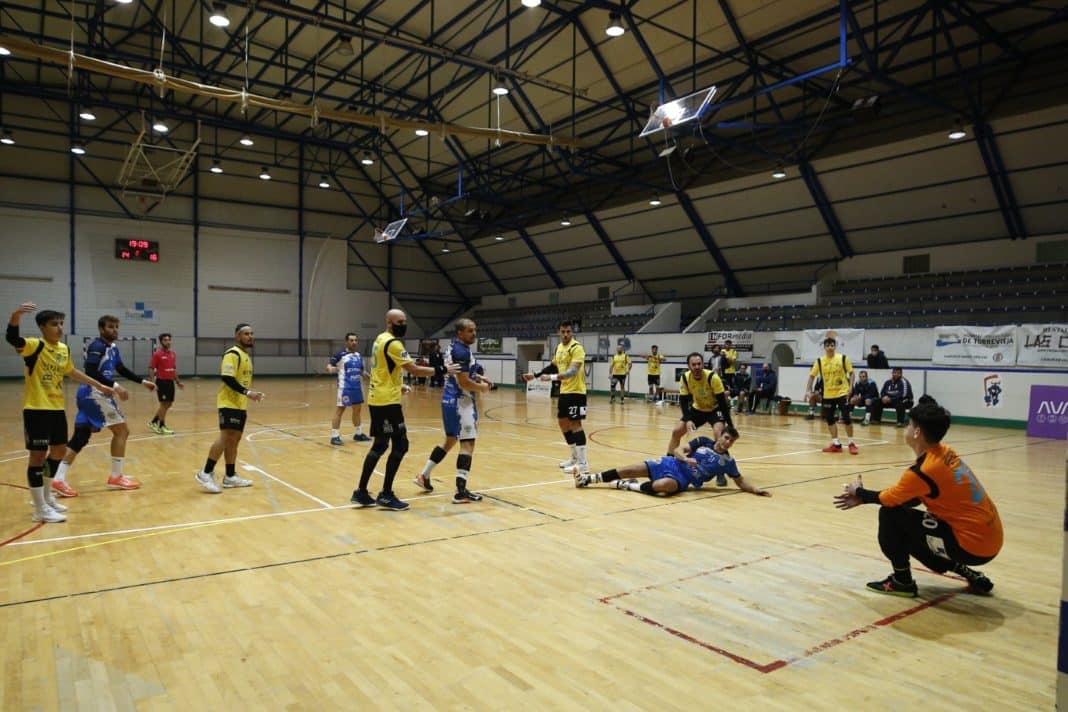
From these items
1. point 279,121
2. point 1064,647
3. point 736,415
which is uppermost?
point 279,121

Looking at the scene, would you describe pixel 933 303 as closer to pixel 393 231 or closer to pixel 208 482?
pixel 393 231

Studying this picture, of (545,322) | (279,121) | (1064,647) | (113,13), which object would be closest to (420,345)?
(545,322)

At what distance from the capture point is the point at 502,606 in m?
4.05

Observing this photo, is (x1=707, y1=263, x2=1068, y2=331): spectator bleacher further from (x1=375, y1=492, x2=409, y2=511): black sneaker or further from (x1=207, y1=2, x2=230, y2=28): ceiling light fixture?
(x1=207, y1=2, x2=230, y2=28): ceiling light fixture

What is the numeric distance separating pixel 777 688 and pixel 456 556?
8.70ft

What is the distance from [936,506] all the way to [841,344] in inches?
674

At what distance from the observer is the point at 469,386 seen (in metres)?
6.93

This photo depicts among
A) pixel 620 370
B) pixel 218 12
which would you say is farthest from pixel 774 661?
pixel 620 370

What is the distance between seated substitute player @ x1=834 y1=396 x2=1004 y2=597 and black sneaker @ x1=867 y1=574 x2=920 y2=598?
1cm

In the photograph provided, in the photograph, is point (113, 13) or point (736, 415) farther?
point (113, 13)

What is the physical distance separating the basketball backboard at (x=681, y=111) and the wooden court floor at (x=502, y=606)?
32.0 ft

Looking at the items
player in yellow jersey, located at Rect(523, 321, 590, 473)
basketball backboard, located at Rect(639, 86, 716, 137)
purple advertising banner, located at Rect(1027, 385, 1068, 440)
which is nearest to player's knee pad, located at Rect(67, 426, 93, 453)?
player in yellow jersey, located at Rect(523, 321, 590, 473)

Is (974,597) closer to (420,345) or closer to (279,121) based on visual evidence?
(279,121)

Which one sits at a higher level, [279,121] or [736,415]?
[279,121]
